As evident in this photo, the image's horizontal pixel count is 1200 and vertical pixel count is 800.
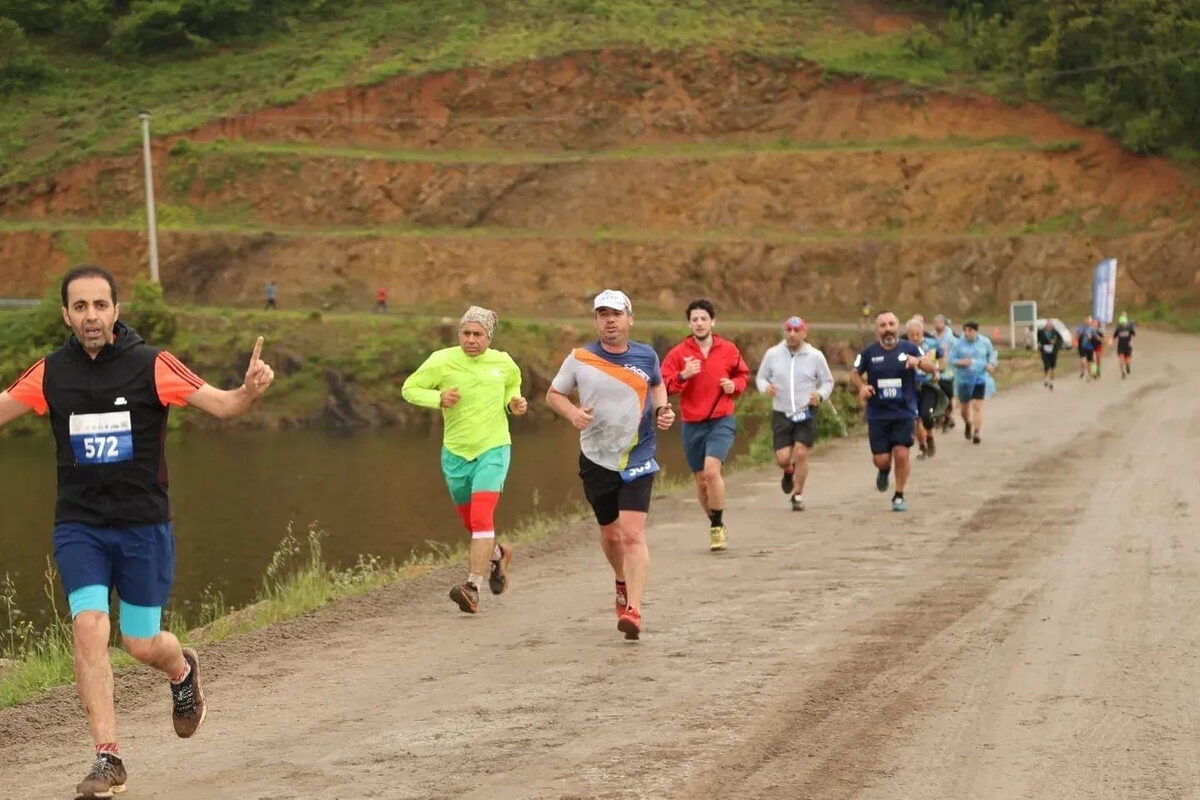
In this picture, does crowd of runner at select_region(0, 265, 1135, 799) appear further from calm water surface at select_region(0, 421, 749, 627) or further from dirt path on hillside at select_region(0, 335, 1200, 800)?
calm water surface at select_region(0, 421, 749, 627)

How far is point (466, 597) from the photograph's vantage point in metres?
12.1

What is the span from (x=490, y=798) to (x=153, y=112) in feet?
248

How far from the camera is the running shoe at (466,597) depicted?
12.1 m

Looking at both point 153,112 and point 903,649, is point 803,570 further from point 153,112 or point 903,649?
point 153,112

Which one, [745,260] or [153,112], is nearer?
[745,260]

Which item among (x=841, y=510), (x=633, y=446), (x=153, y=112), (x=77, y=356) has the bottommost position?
(x=841, y=510)

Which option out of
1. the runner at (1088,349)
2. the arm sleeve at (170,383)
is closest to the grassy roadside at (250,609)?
the arm sleeve at (170,383)

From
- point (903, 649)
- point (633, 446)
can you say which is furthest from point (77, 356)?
point (903, 649)

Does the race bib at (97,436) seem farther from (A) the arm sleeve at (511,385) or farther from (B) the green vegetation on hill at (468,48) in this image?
(B) the green vegetation on hill at (468,48)

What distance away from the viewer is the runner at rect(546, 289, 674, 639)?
10773 millimetres

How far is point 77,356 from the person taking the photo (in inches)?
288

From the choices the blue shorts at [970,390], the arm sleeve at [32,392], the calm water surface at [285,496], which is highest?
the arm sleeve at [32,392]

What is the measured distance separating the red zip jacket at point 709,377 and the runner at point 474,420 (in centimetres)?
302

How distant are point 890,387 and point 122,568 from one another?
37.0ft
